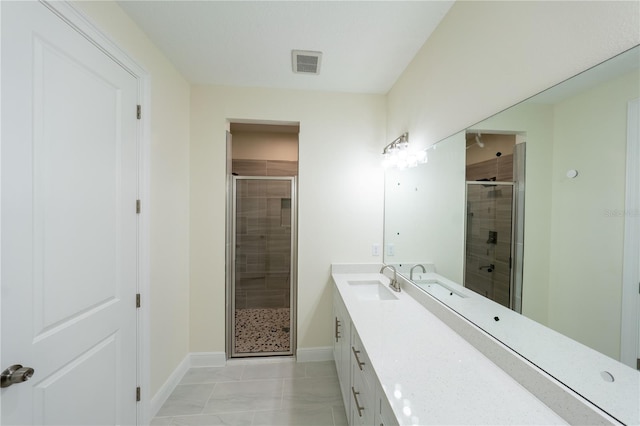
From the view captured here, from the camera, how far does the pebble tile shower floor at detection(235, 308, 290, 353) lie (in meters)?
2.50

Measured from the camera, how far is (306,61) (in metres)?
1.87

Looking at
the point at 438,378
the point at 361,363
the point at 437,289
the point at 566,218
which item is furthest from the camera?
the point at 437,289

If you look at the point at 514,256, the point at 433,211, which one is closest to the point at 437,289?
the point at 433,211

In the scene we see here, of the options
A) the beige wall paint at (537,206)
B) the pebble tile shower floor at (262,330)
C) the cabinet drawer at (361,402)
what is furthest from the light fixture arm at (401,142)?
the pebble tile shower floor at (262,330)

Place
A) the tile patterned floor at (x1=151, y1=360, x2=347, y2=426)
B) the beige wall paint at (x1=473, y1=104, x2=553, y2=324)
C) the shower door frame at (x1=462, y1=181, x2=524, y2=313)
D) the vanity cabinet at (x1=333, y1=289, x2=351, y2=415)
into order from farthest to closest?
the tile patterned floor at (x1=151, y1=360, x2=347, y2=426)
the vanity cabinet at (x1=333, y1=289, x2=351, y2=415)
the shower door frame at (x1=462, y1=181, x2=524, y2=313)
the beige wall paint at (x1=473, y1=104, x2=553, y2=324)

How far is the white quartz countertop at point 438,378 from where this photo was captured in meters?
→ 0.74

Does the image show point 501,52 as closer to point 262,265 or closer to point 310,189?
point 310,189

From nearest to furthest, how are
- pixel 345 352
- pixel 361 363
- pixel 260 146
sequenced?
pixel 361 363 < pixel 345 352 < pixel 260 146

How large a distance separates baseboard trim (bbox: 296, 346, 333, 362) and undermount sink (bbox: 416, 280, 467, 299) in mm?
1258

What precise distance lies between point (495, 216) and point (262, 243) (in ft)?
7.30

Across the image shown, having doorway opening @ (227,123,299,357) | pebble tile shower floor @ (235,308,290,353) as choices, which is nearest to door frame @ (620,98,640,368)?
doorway opening @ (227,123,299,357)

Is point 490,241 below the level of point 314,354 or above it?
above

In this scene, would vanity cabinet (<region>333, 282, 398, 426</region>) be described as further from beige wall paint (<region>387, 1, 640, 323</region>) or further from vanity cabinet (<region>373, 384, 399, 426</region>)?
beige wall paint (<region>387, 1, 640, 323</region>)

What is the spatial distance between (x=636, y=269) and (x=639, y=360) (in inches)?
9.1
